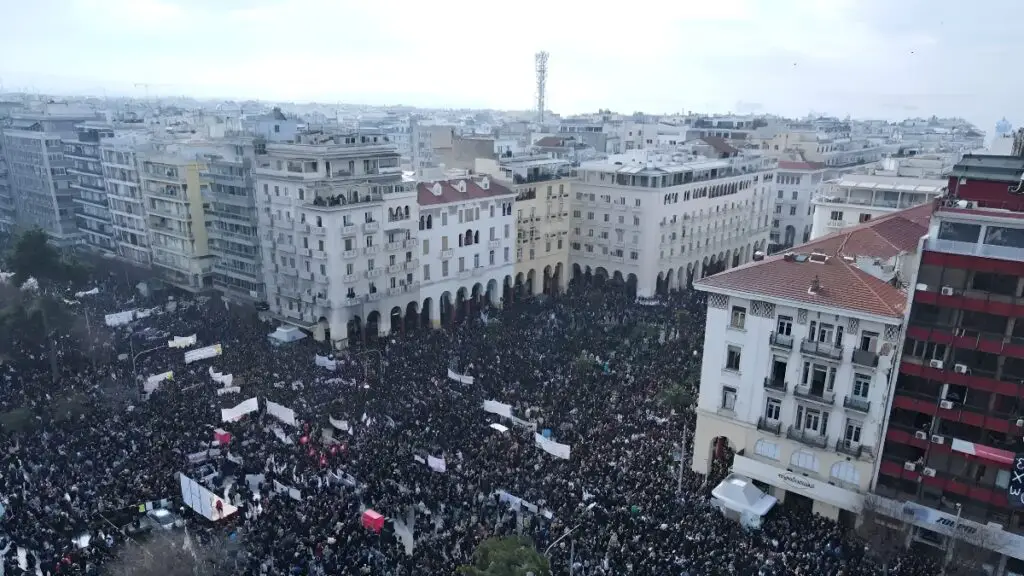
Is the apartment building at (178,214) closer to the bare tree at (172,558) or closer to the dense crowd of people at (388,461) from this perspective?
the dense crowd of people at (388,461)

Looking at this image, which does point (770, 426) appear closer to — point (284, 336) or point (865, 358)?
point (865, 358)

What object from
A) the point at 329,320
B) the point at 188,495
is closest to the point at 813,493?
the point at 188,495

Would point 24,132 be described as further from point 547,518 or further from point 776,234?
point 776,234

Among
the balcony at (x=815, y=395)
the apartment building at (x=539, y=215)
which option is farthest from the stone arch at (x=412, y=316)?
the balcony at (x=815, y=395)

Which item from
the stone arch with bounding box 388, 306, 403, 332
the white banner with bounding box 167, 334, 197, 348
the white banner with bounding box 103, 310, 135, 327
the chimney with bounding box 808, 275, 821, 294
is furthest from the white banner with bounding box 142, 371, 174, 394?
the chimney with bounding box 808, 275, 821, 294

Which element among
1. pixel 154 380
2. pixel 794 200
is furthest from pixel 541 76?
pixel 154 380

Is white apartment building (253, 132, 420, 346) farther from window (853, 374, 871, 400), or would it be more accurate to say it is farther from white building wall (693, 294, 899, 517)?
window (853, 374, 871, 400)
